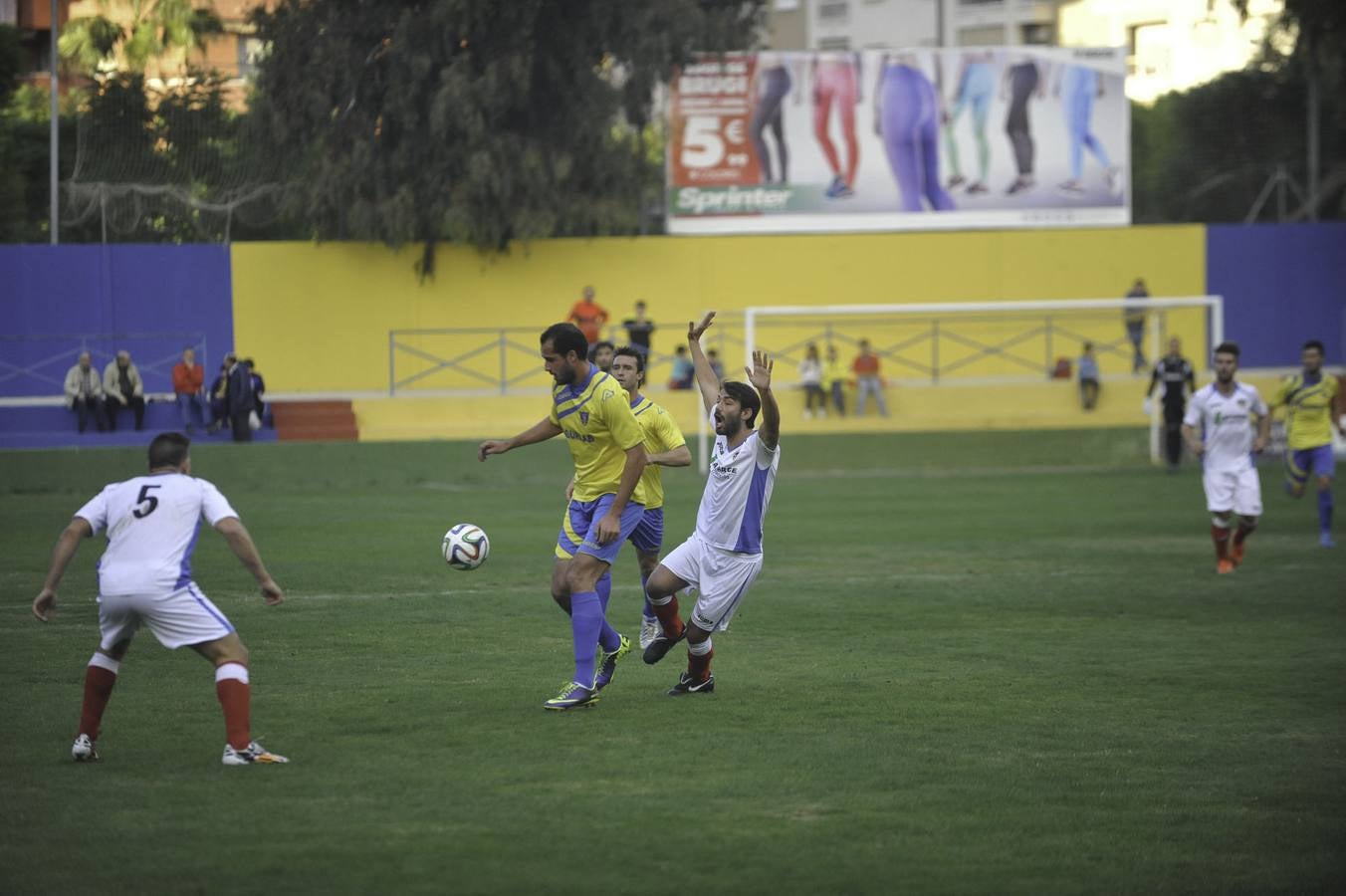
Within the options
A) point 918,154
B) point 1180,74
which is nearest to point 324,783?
point 918,154

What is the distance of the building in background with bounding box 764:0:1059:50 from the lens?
60.1m

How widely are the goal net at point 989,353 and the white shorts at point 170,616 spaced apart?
71.5 feet

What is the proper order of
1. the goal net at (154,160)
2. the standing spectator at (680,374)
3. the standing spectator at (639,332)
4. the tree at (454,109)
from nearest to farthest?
the standing spectator at (639,332), the standing spectator at (680,374), the goal net at (154,160), the tree at (454,109)

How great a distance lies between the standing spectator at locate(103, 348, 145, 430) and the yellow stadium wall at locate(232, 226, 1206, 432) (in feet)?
17.7

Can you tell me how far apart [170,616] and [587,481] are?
259 cm

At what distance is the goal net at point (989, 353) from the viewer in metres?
30.0

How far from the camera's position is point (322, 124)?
32.7 metres

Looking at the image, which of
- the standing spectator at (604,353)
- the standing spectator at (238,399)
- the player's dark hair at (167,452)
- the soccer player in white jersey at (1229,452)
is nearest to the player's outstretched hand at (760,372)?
the player's dark hair at (167,452)

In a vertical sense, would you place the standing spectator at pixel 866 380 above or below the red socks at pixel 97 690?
above

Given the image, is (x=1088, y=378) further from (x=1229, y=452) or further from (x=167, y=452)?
(x=167, y=452)

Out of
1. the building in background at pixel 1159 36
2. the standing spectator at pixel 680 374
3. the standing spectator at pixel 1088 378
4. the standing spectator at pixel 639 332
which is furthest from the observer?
the building in background at pixel 1159 36

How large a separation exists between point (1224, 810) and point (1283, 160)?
34793 mm

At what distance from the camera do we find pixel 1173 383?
1077 inches

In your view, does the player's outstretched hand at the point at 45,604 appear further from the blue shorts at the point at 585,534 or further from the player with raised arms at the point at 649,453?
the player with raised arms at the point at 649,453
